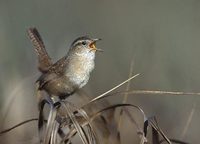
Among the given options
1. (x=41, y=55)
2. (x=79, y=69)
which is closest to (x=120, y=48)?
(x=41, y=55)

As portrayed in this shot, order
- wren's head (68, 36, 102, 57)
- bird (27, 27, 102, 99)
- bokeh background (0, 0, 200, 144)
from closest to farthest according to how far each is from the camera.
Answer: bird (27, 27, 102, 99) → wren's head (68, 36, 102, 57) → bokeh background (0, 0, 200, 144)

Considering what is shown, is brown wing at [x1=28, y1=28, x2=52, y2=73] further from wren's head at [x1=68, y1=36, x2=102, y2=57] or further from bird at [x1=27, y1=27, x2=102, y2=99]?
wren's head at [x1=68, y1=36, x2=102, y2=57]

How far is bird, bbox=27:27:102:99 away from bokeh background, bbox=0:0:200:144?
7 centimetres

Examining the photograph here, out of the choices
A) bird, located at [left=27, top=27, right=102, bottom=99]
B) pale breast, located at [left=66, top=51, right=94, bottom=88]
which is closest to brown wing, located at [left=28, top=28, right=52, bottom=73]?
bird, located at [left=27, top=27, right=102, bottom=99]

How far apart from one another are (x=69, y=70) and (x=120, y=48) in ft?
6.16

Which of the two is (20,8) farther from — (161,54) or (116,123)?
(116,123)

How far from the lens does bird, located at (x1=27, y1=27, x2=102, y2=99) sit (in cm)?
301

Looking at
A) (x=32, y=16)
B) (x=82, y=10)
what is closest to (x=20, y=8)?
(x=32, y=16)

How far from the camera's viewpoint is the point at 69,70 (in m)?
3.13

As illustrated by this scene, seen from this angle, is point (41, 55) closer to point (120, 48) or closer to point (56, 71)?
point (56, 71)

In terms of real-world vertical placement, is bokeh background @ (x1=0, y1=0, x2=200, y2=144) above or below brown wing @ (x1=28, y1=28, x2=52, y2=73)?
below

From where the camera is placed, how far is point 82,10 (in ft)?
18.7

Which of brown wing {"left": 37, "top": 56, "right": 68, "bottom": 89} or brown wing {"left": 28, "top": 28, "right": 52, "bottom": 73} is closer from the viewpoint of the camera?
brown wing {"left": 37, "top": 56, "right": 68, "bottom": 89}

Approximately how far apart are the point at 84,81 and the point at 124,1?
262cm
